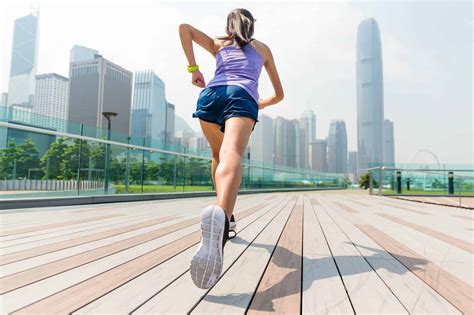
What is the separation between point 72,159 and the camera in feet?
17.5

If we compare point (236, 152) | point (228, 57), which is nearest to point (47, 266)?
point (236, 152)

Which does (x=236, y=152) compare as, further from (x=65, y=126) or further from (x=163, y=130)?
(x=163, y=130)

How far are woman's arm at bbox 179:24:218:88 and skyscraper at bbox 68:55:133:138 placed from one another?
98.7m

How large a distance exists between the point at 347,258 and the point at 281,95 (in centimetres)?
105

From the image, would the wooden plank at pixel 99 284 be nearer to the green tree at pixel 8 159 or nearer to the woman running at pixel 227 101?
the woman running at pixel 227 101

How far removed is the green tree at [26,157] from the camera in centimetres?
455

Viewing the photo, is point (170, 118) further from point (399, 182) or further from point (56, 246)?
point (56, 246)

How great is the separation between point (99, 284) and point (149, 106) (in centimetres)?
12954

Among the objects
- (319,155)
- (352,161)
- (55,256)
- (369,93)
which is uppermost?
(369,93)

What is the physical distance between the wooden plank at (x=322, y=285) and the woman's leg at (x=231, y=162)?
0.39 metres

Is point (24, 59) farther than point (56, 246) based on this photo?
Yes

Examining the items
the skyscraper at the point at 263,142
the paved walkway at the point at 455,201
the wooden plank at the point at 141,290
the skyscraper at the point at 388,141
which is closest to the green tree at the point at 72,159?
the wooden plank at the point at 141,290

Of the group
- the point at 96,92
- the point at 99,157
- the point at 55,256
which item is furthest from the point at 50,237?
the point at 96,92

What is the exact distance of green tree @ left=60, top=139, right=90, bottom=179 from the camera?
5.20 meters
